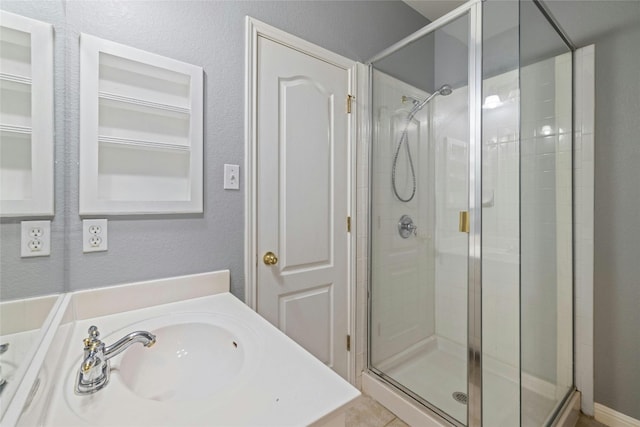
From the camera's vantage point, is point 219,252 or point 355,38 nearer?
point 219,252

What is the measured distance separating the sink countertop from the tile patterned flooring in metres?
1.08

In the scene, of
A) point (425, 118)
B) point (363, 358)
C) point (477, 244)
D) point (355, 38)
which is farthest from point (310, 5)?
point (363, 358)

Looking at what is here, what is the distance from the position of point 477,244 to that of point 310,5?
1548 millimetres

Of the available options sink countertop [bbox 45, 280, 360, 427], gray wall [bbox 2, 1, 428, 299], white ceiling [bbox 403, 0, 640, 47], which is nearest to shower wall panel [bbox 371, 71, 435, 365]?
gray wall [bbox 2, 1, 428, 299]

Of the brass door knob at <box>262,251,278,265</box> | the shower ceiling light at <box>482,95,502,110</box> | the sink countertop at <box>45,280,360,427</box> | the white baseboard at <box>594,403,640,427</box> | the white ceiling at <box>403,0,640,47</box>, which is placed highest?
the white ceiling at <box>403,0,640,47</box>

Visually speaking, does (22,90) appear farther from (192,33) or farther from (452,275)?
(452,275)

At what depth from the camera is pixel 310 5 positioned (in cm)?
164

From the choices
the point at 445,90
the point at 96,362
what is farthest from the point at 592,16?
the point at 96,362

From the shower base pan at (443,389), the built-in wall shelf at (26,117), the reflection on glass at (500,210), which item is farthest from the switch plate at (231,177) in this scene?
the shower base pan at (443,389)

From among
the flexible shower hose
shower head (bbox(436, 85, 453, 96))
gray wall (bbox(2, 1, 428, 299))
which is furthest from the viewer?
the flexible shower hose

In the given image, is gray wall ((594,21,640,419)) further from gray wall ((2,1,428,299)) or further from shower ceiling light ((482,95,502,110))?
gray wall ((2,1,428,299))

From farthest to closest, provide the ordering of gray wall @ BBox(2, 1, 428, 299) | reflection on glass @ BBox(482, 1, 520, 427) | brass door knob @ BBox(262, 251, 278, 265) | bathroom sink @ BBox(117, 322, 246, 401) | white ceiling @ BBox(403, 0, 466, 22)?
1. white ceiling @ BBox(403, 0, 466, 22)
2. brass door knob @ BBox(262, 251, 278, 265)
3. reflection on glass @ BBox(482, 1, 520, 427)
4. gray wall @ BBox(2, 1, 428, 299)
5. bathroom sink @ BBox(117, 322, 246, 401)

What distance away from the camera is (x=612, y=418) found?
1.58 metres

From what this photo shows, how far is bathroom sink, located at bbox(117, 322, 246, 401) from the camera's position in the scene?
839mm
